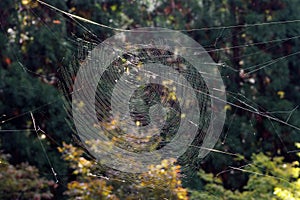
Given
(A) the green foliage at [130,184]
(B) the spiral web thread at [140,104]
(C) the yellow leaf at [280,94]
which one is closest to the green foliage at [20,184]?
(A) the green foliage at [130,184]

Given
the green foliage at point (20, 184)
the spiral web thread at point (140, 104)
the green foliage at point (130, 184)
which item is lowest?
the green foliage at point (20, 184)

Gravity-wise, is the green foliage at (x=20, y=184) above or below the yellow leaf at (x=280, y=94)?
below

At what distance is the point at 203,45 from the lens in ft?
18.6

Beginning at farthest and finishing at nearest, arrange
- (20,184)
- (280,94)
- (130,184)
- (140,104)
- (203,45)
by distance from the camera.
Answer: (280,94), (203,45), (20,184), (130,184), (140,104)

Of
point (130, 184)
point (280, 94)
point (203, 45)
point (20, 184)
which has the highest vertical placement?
point (203, 45)

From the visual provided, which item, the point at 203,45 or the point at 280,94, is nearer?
the point at 203,45

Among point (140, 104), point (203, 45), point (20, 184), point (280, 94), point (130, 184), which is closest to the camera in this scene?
point (140, 104)

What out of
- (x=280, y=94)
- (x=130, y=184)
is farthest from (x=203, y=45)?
(x=130, y=184)

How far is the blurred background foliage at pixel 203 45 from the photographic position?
17.1ft

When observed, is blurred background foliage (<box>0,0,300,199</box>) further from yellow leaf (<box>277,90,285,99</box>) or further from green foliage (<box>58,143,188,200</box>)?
green foliage (<box>58,143,188,200</box>)

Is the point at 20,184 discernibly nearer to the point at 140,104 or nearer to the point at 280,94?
the point at 140,104

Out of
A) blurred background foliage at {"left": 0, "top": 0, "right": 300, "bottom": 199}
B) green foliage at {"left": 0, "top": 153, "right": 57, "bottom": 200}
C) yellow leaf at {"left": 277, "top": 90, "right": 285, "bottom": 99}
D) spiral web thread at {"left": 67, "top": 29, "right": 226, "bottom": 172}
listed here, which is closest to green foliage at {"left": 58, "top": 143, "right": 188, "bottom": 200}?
spiral web thread at {"left": 67, "top": 29, "right": 226, "bottom": 172}

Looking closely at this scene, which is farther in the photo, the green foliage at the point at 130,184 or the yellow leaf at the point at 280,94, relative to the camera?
the yellow leaf at the point at 280,94

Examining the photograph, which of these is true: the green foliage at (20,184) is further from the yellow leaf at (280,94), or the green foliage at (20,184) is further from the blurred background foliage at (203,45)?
the yellow leaf at (280,94)
